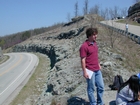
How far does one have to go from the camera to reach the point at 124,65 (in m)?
11.3

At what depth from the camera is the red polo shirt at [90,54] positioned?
501 centimetres

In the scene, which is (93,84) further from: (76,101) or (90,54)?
(76,101)

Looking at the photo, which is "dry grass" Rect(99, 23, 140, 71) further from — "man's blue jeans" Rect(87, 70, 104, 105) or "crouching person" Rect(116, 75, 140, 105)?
"crouching person" Rect(116, 75, 140, 105)

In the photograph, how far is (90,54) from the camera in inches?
202

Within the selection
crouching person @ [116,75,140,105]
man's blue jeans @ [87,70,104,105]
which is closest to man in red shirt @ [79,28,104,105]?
man's blue jeans @ [87,70,104,105]

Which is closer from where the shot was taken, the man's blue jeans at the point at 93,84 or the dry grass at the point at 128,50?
the man's blue jeans at the point at 93,84

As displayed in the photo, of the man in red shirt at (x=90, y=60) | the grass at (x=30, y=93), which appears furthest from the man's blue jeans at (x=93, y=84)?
the grass at (x=30, y=93)

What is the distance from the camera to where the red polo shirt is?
501 cm

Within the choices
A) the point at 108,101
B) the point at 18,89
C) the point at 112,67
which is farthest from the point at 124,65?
the point at 18,89

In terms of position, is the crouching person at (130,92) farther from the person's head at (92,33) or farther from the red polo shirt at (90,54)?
the person's head at (92,33)

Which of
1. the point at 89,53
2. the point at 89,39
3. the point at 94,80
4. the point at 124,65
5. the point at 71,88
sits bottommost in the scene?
the point at 71,88

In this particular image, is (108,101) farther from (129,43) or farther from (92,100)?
(129,43)

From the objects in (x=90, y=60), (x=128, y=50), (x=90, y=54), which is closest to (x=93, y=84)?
(x=90, y=60)

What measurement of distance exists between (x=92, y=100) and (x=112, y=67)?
5667 mm
